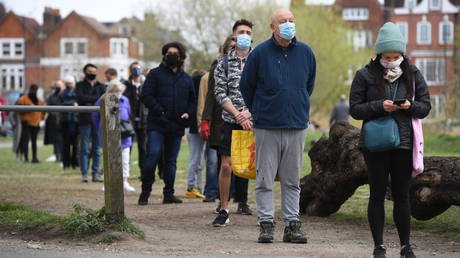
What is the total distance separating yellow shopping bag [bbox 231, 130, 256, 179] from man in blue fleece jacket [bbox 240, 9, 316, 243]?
1.29ft

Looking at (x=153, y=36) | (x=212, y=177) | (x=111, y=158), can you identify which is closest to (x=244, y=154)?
(x=111, y=158)

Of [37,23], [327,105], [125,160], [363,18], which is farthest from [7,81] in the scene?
[125,160]

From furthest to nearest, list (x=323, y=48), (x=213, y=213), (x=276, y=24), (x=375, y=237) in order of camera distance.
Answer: (x=323, y=48)
(x=213, y=213)
(x=276, y=24)
(x=375, y=237)

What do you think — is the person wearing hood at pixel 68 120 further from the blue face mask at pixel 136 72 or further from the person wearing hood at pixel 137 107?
the blue face mask at pixel 136 72

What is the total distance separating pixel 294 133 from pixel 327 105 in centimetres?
4412

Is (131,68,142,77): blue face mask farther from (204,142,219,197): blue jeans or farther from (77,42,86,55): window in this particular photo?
(77,42,86,55): window

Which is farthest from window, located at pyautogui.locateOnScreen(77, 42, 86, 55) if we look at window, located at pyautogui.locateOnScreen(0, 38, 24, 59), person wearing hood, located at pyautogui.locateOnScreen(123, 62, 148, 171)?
person wearing hood, located at pyautogui.locateOnScreen(123, 62, 148, 171)

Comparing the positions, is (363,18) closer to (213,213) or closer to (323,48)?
(323,48)

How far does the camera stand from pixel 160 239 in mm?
7938

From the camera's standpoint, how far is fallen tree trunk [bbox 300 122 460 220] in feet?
26.4

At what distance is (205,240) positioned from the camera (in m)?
7.95

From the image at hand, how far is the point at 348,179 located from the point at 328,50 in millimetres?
39803

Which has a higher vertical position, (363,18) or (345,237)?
(363,18)

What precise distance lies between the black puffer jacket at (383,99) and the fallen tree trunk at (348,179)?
1561 mm
